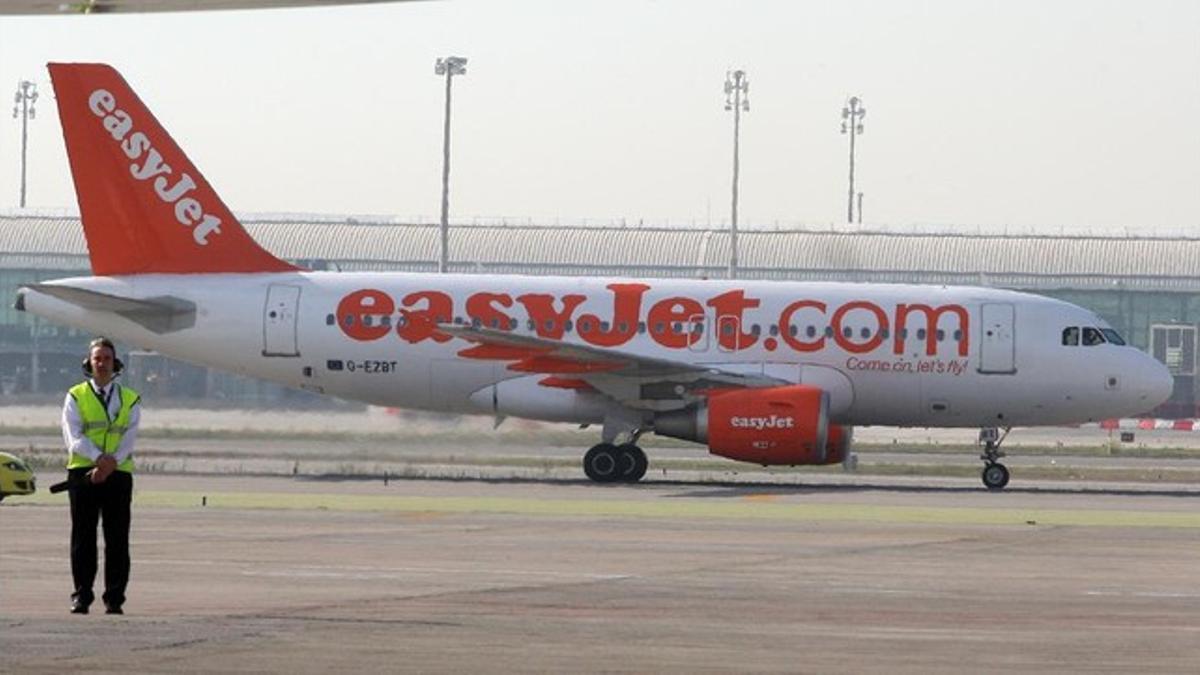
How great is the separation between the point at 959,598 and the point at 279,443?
108 feet

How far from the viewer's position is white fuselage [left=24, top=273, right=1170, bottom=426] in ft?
132

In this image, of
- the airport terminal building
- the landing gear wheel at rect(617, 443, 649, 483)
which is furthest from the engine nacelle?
the airport terminal building

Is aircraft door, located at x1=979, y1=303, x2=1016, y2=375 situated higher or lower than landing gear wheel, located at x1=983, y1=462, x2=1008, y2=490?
higher

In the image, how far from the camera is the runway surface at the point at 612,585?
15141 mm

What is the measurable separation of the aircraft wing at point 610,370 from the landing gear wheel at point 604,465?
0.93 meters

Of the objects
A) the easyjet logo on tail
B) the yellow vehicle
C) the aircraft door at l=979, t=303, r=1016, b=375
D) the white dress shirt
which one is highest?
the easyjet logo on tail

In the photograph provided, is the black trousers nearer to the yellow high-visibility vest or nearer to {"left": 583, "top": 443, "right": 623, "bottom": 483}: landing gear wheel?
the yellow high-visibility vest

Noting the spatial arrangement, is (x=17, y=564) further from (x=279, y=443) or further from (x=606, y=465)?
(x=279, y=443)

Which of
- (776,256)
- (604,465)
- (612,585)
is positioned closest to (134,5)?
(612,585)

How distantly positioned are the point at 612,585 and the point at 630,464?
19082 mm

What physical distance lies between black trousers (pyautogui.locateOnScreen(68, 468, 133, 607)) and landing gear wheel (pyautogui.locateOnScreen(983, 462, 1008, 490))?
22406mm

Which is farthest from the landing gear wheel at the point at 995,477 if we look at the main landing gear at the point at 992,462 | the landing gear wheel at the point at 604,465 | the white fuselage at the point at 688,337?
the landing gear wheel at the point at 604,465

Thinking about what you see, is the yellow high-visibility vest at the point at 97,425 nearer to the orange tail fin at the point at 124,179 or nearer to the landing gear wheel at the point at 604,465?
the landing gear wheel at the point at 604,465

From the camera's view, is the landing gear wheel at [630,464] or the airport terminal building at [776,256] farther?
the airport terminal building at [776,256]
